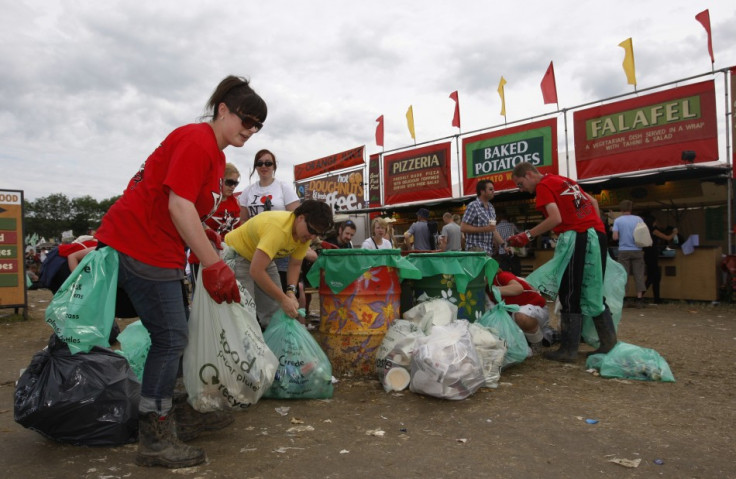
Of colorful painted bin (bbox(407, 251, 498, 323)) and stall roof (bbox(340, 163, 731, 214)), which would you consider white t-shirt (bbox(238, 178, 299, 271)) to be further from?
stall roof (bbox(340, 163, 731, 214))

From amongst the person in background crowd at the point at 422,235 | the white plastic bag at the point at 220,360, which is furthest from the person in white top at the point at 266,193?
the person in background crowd at the point at 422,235

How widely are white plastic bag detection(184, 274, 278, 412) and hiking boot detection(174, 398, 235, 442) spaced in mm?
222

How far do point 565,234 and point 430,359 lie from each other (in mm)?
1815

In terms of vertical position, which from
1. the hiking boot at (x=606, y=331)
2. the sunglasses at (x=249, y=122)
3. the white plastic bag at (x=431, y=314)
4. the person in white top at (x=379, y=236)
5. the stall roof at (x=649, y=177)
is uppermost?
the stall roof at (x=649, y=177)

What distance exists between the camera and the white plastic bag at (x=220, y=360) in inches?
99.3

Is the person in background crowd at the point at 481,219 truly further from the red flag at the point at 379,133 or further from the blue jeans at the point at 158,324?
the red flag at the point at 379,133

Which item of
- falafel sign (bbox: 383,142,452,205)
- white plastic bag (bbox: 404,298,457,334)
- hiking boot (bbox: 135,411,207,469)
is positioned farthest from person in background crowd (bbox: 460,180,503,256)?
falafel sign (bbox: 383,142,452,205)

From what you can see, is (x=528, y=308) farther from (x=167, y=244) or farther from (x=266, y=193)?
(x=167, y=244)

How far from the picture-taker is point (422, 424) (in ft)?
9.49

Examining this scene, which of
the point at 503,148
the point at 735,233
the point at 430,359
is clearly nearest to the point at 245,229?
the point at 430,359

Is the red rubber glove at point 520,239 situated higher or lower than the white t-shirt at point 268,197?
lower

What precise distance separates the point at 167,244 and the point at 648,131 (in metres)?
9.11

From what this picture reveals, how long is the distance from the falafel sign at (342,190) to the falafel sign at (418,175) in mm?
1345

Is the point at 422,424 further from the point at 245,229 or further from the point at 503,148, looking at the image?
the point at 503,148
